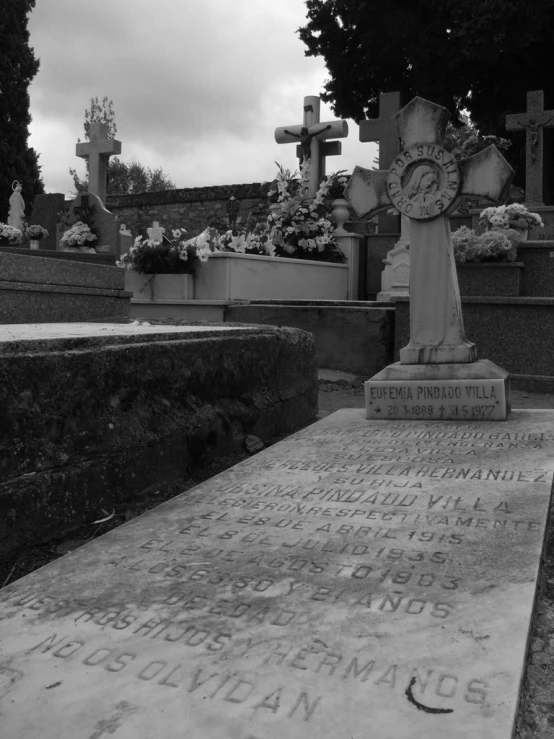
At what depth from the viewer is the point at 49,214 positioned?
13.4 metres

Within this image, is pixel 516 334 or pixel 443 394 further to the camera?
pixel 516 334

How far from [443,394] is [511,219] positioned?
374 centimetres

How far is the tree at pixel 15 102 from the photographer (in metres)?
20.7

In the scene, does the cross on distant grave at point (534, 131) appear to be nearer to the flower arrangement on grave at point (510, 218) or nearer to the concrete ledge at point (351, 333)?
the flower arrangement on grave at point (510, 218)

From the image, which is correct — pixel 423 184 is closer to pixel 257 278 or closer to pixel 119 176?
pixel 257 278

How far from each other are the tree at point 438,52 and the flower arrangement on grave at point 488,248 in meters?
8.60

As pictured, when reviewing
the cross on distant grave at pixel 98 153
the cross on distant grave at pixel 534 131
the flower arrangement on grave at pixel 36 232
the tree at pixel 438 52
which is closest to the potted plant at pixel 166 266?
the flower arrangement on grave at pixel 36 232

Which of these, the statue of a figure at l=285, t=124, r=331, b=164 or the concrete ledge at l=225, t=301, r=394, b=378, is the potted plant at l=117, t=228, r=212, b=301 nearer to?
the concrete ledge at l=225, t=301, r=394, b=378

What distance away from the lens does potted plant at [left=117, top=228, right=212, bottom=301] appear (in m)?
7.80

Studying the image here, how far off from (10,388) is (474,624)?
1.44m

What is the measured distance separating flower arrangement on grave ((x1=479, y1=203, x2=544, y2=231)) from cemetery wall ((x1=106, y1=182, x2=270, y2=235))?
9.42m

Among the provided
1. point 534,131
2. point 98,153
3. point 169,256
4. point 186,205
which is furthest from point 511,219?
point 186,205

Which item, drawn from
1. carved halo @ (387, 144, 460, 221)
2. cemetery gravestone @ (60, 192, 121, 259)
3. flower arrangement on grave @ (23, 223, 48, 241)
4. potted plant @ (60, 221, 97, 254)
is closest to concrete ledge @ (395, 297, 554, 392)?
carved halo @ (387, 144, 460, 221)

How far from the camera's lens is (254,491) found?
99.0 inches
